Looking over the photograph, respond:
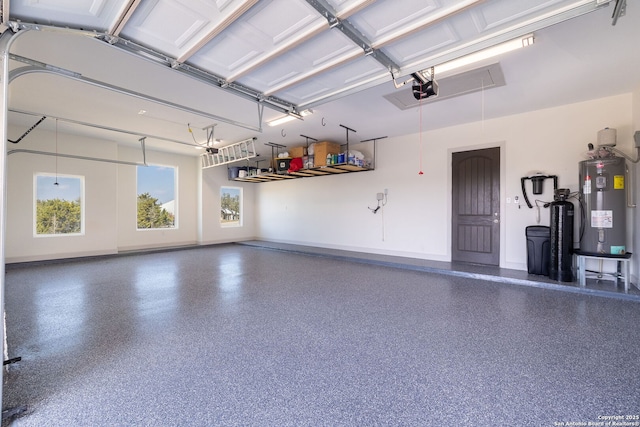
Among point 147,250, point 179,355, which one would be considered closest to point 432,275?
point 179,355

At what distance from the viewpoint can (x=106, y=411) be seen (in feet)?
5.57

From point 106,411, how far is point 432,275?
4.86 meters

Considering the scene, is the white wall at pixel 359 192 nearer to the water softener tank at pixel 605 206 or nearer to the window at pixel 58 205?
the window at pixel 58 205

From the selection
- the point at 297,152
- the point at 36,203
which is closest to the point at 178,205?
the point at 36,203

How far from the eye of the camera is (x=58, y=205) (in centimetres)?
653

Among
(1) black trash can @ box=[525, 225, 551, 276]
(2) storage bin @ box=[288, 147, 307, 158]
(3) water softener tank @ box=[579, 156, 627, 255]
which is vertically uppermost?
(2) storage bin @ box=[288, 147, 307, 158]

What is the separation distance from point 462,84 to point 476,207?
2.79 metres

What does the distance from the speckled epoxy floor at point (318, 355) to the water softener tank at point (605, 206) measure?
864 millimetres

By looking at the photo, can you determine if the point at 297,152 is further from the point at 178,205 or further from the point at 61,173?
the point at 61,173

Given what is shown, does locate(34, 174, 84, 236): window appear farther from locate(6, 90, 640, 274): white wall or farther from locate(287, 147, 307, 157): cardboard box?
locate(287, 147, 307, 157): cardboard box

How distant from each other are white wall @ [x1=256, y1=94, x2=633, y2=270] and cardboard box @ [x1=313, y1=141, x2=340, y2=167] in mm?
1259

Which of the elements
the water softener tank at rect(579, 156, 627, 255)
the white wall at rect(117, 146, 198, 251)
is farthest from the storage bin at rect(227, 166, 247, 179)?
the water softener tank at rect(579, 156, 627, 255)

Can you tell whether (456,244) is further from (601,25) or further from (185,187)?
(185,187)

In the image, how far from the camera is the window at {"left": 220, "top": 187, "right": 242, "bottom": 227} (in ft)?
32.3
